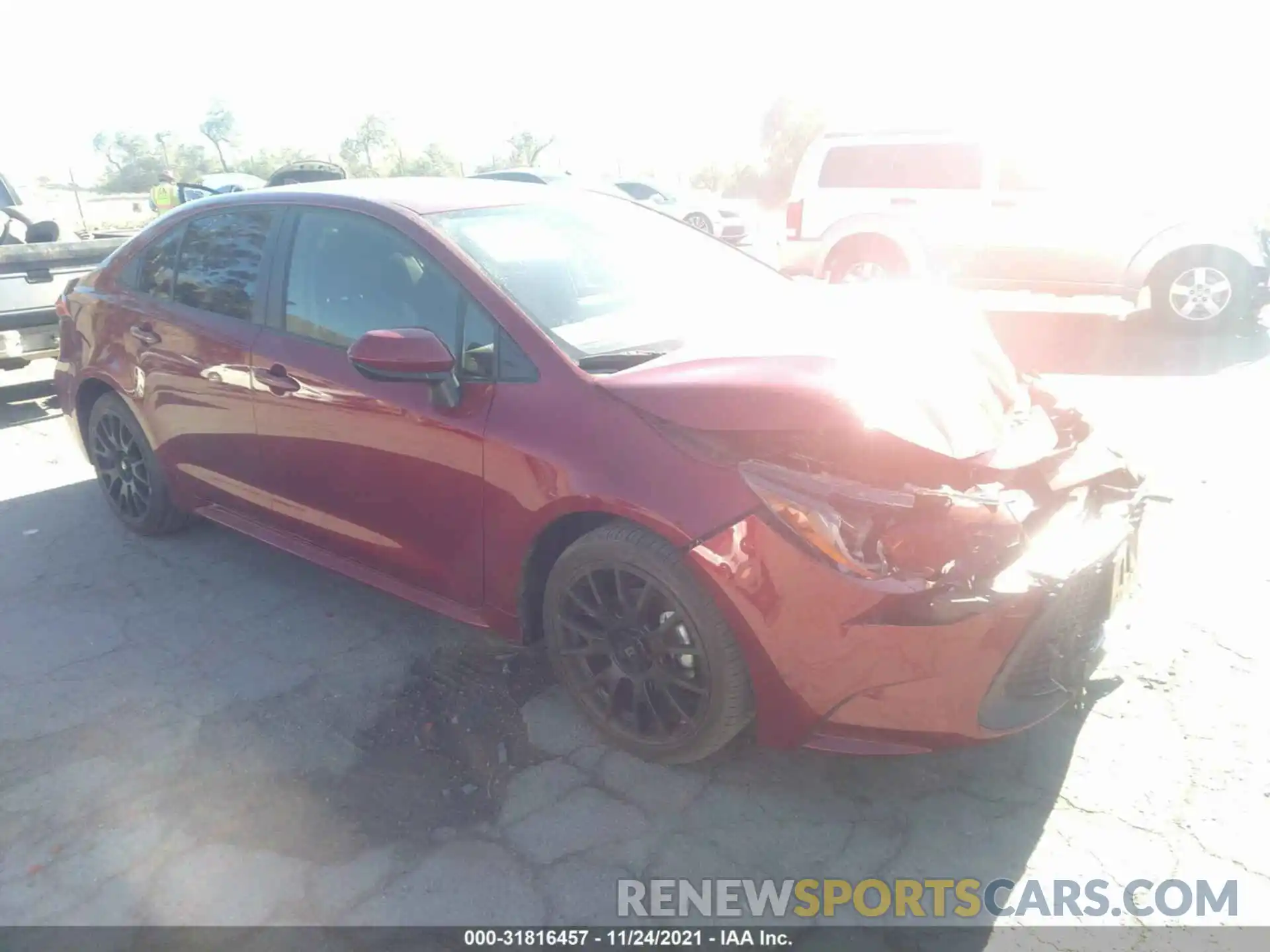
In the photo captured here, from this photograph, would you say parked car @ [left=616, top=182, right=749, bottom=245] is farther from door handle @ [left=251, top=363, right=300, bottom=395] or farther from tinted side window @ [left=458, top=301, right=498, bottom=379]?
tinted side window @ [left=458, top=301, right=498, bottom=379]

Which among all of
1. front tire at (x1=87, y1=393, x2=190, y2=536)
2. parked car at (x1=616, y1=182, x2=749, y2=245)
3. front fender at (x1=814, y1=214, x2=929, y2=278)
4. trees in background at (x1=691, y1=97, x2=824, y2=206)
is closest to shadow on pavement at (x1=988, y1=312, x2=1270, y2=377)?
front fender at (x1=814, y1=214, x2=929, y2=278)

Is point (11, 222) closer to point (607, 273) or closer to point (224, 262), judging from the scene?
point (224, 262)

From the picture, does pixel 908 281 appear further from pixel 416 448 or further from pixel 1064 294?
pixel 416 448

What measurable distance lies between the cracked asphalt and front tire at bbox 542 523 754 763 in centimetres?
17

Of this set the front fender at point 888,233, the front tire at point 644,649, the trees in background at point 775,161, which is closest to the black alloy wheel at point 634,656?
the front tire at point 644,649

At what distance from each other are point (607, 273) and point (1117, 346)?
6693 mm

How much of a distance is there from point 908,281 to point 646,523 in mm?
7856

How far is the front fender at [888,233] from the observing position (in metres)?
9.53

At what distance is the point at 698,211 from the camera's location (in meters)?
17.0

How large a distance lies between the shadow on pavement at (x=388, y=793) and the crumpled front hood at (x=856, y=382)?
3.32 ft

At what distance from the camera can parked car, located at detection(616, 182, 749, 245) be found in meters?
16.8

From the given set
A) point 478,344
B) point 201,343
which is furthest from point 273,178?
point 478,344

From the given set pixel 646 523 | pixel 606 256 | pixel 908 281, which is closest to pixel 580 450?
pixel 646 523

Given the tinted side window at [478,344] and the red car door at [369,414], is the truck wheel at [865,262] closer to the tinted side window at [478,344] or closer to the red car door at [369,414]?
the red car door at [369,414]
